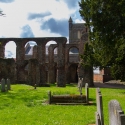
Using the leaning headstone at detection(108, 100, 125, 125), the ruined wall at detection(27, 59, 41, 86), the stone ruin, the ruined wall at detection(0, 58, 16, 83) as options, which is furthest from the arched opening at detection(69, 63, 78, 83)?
the leaning headstone at detection(108, 100, 125, 125)

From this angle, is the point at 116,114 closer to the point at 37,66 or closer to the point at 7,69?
the point at 37,66

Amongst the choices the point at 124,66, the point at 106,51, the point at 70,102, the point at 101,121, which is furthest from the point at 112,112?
the point at 124,66

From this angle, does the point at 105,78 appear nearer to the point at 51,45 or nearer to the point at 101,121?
the point at 51,45

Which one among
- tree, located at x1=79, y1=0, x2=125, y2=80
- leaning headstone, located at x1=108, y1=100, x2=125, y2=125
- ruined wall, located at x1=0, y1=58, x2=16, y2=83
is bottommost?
leaning headstone, located at x1=108, y1=100, x2=125, y2=125

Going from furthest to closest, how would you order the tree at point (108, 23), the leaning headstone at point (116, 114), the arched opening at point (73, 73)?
the arched opening at point (73, 73) < the tree at point (108, 23) < the leaning headstone at point (116, 114)

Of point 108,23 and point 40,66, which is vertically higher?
point 108,23

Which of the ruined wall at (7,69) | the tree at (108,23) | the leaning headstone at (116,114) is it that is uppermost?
the tree at (108,23)

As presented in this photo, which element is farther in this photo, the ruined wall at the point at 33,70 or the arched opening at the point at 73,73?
the arched opening at the point at 73,73

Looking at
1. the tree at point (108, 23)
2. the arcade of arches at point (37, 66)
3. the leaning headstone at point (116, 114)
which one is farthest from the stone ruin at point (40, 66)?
the leaning headstone at point (116, 114)

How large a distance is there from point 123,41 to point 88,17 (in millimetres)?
3609

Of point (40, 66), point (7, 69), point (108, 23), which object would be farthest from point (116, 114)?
point (40, 66)

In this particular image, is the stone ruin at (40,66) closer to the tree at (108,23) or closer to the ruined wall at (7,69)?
the ruined wall at (7,69)

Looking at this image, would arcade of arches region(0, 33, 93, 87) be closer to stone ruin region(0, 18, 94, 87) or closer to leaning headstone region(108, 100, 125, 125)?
stone ruin region(0, 18, 94, 87)

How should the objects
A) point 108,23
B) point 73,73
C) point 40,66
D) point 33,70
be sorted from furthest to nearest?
point 73,73, point 40,66, point 33,70, point 108,23
